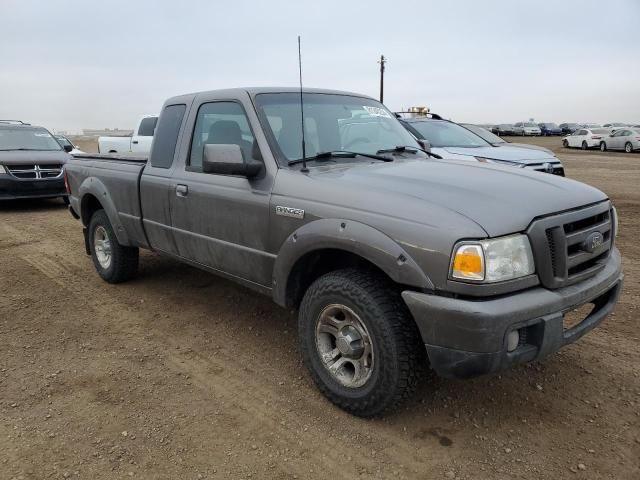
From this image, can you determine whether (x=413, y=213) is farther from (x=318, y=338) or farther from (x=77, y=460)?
(x=77, y=460)

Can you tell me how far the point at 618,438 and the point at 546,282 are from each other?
101 centimetres

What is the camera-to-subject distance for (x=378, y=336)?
8.94 feet

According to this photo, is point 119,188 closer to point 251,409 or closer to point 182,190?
point 182,190

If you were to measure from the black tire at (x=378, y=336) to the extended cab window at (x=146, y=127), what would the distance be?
11203 mm

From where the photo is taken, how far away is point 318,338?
3.14 m

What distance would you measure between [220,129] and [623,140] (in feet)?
96.4

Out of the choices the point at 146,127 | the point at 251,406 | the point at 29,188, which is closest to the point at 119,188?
the point at 251,406

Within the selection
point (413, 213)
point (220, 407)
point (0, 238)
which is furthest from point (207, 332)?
point (0, 238)

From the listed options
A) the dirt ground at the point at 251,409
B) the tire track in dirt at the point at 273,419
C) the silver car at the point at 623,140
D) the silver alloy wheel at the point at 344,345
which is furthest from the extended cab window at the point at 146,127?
the silver car at the point at 623,140

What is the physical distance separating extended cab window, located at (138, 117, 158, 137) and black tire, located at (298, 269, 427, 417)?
11203mm

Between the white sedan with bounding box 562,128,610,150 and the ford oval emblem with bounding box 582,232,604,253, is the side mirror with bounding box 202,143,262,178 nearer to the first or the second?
the ford oval emblem with bounding box 582,232,604,253

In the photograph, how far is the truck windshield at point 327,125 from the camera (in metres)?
3.53

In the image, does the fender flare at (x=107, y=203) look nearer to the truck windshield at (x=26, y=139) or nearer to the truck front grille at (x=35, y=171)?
the truck front grille at (x=35, y=171)

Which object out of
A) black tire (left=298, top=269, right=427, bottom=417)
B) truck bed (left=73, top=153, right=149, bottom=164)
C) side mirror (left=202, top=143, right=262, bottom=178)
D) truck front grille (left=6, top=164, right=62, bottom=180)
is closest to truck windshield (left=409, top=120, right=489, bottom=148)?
truck bed (left=73, top=153, right=149, bottom=164)
